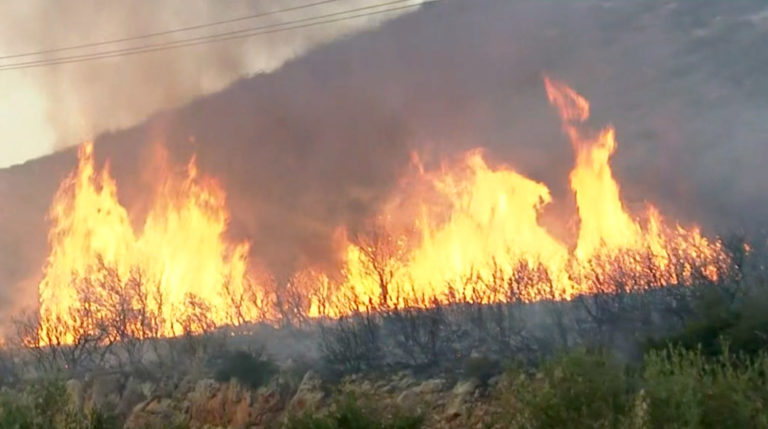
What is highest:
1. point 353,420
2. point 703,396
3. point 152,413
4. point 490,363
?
point 490,363

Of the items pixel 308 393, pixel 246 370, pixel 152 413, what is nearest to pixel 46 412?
pixel 308 393

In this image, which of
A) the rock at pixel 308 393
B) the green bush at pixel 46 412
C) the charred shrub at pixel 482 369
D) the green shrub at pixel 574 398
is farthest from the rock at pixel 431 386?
the green shrub at pixel 574 398

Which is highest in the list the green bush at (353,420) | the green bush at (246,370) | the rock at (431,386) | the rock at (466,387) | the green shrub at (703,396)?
the green bush at (246,370)

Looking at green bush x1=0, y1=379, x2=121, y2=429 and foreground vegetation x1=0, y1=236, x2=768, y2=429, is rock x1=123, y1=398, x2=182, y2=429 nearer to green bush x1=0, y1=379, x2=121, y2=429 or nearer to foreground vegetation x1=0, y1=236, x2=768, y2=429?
foreground vegetation x1=0, y1=236, x2=768, y2=429

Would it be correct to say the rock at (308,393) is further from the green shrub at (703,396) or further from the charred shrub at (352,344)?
the green shrub at (703,396)

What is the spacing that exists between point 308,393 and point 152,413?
553 cm

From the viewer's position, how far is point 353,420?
1923 cm

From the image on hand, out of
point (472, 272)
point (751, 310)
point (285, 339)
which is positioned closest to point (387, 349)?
point (285, 339)

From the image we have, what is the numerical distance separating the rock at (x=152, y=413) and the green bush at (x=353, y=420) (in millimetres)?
9547

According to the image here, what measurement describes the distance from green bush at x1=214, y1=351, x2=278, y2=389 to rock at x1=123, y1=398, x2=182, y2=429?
206 centimetres

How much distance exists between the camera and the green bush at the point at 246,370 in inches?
1241

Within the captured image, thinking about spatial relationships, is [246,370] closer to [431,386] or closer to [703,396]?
[431,386]

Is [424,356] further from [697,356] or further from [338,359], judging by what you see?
[697,356]

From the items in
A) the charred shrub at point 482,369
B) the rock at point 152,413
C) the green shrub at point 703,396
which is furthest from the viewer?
the rock at point 152,413
